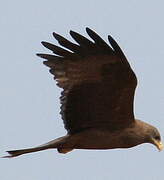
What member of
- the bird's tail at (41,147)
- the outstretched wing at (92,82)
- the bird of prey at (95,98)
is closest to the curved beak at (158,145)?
the bird of prey at (95,98)

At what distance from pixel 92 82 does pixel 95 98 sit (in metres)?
0.22

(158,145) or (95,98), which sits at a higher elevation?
(95,98)

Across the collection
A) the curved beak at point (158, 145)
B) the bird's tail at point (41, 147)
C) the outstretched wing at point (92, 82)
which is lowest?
the curved beak at point (158, 145)

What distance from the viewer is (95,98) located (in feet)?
39.3

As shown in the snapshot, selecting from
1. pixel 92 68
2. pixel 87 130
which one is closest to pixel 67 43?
pixel 92 68

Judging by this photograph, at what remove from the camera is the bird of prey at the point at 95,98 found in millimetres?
11648

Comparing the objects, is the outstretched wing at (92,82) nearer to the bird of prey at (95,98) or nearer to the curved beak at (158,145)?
the bird of prey at (95,98)

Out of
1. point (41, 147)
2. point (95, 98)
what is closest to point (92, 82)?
point (95, 98)

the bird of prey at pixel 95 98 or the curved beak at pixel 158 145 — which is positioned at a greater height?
the bird of prey at pixel 95 98

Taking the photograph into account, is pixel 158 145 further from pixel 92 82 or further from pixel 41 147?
pixel 41 147

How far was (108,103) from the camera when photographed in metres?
12.0

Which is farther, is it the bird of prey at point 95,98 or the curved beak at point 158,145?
the curved beak at point 158,145

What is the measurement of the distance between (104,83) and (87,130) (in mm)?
699

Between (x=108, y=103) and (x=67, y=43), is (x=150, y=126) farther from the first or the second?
(x=67, y=43)
